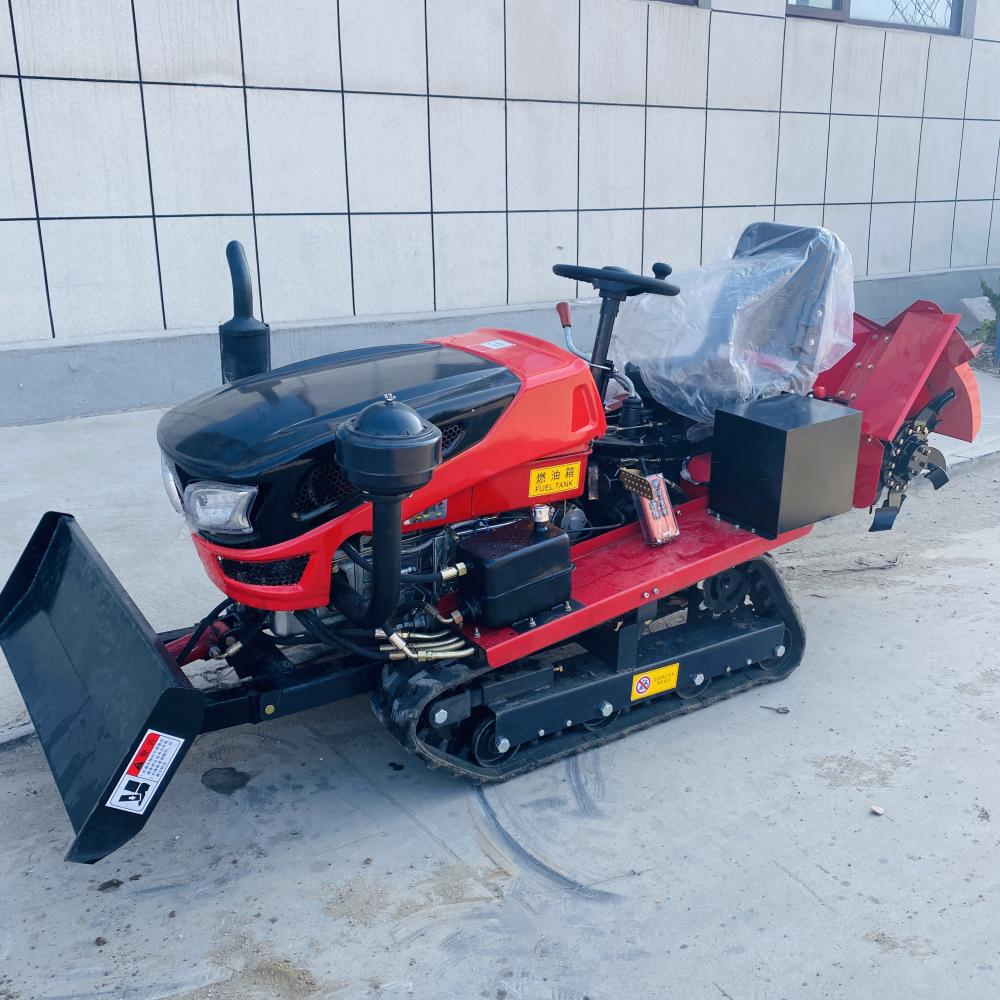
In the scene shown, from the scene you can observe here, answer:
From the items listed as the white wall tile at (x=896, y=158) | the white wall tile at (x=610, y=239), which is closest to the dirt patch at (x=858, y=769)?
the white wall tile at (x=610, y=239)

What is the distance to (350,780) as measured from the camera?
11.2ft

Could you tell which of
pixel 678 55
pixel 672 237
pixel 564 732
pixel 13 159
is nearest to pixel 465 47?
pixel 678 55

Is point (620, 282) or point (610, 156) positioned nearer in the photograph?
point (620, 282)

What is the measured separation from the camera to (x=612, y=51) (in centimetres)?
851

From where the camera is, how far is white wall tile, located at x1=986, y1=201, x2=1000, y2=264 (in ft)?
38.6

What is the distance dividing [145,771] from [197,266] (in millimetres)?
5111

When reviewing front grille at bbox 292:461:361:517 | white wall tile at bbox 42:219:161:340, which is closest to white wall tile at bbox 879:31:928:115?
white wall tile at bbox 42:219:161:340

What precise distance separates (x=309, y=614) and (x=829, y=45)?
8.94 meters

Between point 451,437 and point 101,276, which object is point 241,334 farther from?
point 101,276

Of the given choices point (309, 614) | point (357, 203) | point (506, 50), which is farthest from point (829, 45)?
point (309, 614)

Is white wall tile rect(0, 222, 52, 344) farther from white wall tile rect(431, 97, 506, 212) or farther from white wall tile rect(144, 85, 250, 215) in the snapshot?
white wall tile rect(431, 97, 506, 212)

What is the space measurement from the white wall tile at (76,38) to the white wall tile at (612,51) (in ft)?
11.7

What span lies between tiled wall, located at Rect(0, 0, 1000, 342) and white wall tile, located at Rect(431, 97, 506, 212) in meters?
0.02

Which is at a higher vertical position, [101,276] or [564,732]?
[101,276]
